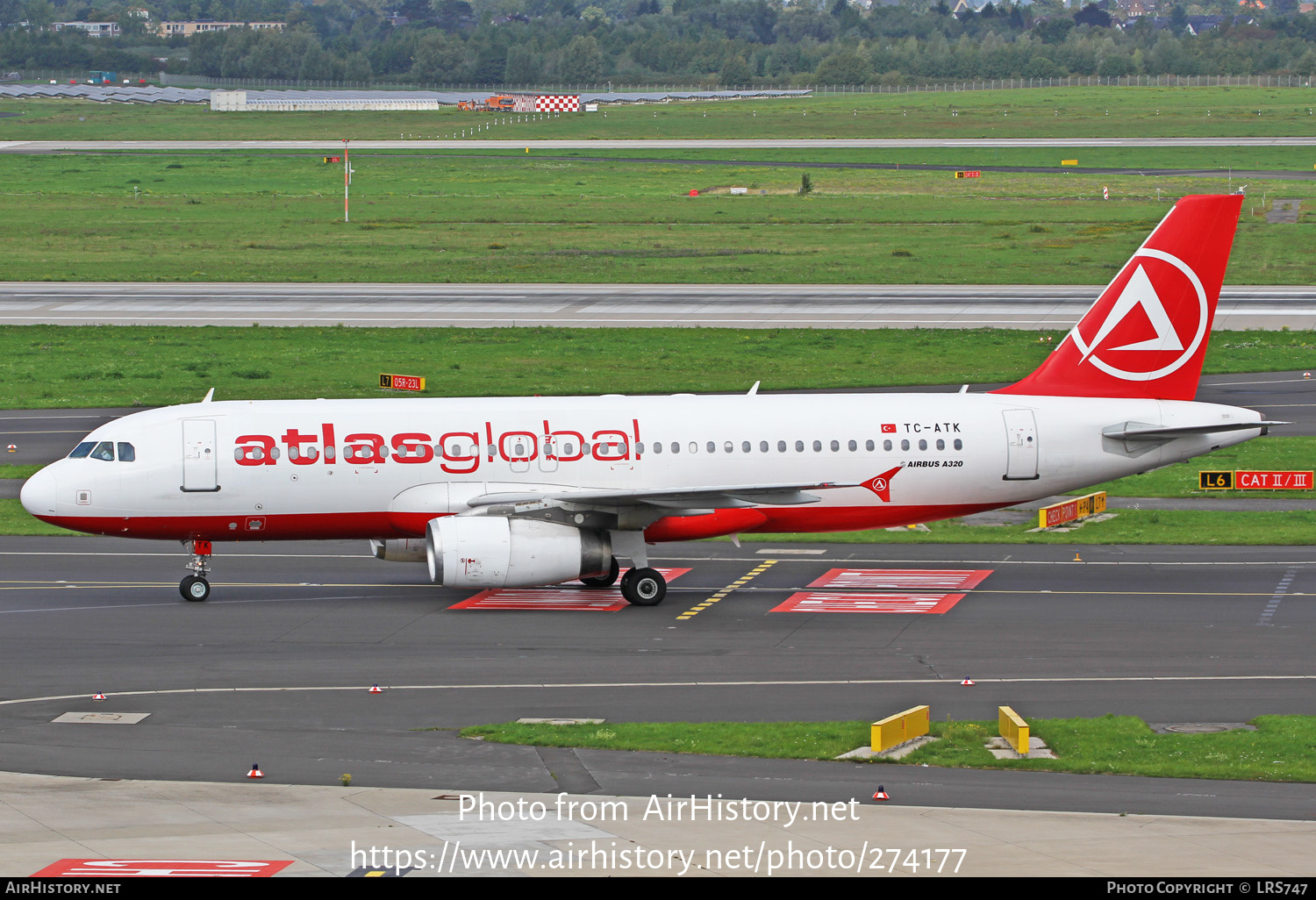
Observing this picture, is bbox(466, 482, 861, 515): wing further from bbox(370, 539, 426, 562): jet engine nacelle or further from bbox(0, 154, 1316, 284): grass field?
bbox(0, 154, 1316, 284): grass field

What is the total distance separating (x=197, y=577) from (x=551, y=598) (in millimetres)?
8922

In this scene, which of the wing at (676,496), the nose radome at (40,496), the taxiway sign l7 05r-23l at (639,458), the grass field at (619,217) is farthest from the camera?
the grass field at (619,217)

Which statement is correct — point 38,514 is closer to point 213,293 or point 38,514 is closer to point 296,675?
point 296,675

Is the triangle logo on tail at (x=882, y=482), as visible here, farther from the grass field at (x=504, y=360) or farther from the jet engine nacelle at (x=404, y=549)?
the grass field at (x=504, y=360)

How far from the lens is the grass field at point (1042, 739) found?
26.7 meters

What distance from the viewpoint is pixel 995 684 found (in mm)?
32406

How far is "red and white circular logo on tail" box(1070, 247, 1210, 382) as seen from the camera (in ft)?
141

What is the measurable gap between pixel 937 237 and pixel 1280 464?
64133 mm

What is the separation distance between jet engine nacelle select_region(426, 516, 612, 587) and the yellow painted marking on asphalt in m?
2.52

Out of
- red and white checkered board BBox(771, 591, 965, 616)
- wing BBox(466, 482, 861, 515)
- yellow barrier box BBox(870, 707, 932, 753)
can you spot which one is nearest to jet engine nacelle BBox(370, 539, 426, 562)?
wing BBox(466, 482, 861, 515)

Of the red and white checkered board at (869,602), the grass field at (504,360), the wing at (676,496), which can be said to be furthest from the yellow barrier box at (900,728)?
the grass field at (504,360)

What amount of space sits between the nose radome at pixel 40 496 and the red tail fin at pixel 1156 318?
24.7 meters

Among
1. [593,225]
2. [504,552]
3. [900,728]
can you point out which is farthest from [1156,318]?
[593,225]
